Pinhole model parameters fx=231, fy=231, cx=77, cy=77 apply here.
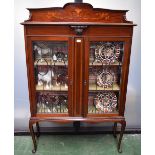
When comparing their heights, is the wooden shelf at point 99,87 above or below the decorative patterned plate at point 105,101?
above

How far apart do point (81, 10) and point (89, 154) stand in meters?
1.65

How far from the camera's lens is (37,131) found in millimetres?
3102

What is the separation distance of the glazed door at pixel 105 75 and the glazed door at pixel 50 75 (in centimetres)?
21

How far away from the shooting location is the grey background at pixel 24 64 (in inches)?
110

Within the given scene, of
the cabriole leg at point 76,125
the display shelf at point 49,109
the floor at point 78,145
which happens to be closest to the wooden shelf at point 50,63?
the display shelf at point 49,109

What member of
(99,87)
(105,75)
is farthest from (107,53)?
(99,87)

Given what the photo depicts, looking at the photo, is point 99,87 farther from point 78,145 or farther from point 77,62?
point 78,145

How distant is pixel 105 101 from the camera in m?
2.70

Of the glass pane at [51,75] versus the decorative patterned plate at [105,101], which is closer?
the glass pane at [51,75]

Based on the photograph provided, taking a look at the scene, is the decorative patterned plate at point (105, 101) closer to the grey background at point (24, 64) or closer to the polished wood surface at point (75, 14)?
the grey background at point (24, 64)

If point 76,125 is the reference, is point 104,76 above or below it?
above

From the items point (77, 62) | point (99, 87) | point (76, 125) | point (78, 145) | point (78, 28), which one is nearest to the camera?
point (78, 28)

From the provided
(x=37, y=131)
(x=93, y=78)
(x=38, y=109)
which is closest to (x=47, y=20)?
(x=93, y=78)

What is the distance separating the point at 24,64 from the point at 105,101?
112cm
